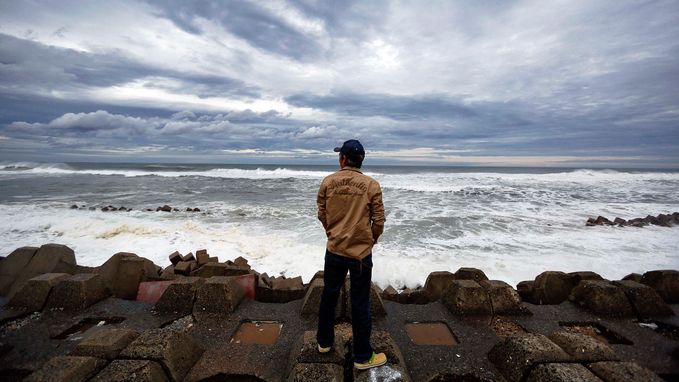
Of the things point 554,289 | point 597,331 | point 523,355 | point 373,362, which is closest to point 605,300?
point 597,331

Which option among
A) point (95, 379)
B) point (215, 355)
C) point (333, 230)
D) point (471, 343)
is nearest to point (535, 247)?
point (471, 343)

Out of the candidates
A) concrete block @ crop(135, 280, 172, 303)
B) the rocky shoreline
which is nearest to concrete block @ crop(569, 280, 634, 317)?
the rocky shoreline

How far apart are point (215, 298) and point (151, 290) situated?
1040mm

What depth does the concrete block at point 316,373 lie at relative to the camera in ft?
7.42

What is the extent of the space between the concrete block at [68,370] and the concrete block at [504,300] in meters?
3.80

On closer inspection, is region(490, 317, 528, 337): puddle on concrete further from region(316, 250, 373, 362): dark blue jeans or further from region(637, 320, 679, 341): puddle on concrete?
region(316, 250, 373, 362): dark blue jeans

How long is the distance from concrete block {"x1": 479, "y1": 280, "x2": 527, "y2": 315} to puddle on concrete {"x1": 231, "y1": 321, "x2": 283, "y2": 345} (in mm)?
2454

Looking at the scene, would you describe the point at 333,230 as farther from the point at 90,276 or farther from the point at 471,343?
the point at 90,276

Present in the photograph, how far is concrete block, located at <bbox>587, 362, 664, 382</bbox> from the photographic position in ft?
7.22

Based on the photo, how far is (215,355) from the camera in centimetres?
291

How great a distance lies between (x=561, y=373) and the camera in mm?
2246

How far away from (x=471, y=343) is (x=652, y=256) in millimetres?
8005

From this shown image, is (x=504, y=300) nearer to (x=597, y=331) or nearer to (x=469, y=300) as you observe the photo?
(x=469, y=300)

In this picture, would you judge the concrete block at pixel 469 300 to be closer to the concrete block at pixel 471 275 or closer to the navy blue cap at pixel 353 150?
Answer: the concrete block at pixel 471 275
